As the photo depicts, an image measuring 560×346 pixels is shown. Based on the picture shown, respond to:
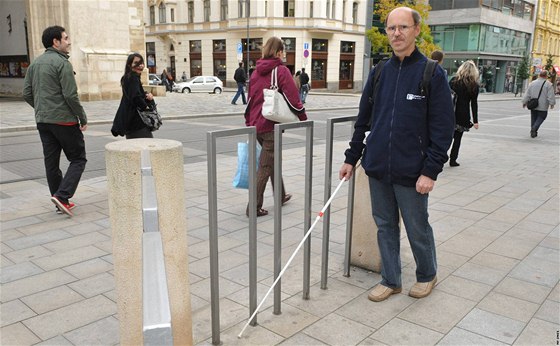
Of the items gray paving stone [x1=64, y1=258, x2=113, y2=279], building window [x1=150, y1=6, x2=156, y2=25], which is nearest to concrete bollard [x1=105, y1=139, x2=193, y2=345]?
gray paving stone [x1=64, y1=258, x2=113, y2=279]

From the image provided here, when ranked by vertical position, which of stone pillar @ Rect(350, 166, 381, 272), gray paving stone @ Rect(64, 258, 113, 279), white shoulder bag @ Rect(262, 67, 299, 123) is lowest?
gray paving stone @ Rect(64, 258, 113, 279)

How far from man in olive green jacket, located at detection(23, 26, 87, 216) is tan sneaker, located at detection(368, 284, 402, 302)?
362 cm

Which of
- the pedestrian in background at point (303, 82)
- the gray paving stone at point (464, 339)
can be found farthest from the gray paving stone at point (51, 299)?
the pedestrian in background at point (303, 82)

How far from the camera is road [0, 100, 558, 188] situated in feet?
26.5

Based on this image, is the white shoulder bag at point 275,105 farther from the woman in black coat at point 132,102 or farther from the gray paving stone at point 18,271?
the gray paving stone at point 18,271

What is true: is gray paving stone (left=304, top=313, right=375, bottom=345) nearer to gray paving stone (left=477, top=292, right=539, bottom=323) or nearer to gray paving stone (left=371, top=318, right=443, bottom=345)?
gray paving stone (left=371, top=318, right=443, bottom=345)

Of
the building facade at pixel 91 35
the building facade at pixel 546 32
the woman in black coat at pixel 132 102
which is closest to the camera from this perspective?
the woman in black coat at pixel 132 102

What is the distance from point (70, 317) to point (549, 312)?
3308 mm

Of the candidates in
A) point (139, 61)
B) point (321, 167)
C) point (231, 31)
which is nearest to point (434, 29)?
point (231, 31)

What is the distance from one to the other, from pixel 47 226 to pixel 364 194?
3.40 m

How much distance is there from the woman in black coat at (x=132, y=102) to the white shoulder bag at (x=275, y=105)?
1.61m

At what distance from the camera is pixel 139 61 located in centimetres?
566

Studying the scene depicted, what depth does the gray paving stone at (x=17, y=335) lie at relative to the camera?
9.58ft

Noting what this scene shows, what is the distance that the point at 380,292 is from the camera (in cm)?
351
